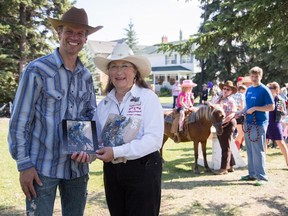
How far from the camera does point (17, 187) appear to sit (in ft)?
21.4

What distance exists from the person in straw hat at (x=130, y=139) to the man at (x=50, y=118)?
9.2 inches

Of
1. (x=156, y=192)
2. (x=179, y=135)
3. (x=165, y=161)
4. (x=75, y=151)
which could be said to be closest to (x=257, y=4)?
(x=156, y=192)

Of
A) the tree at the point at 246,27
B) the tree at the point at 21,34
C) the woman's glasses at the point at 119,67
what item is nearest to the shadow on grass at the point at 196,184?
the tree at the point at 246,27

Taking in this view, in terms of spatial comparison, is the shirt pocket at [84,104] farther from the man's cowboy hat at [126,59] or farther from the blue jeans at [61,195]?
the blue jeans at [61,195]

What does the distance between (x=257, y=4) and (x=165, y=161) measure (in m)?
6.12

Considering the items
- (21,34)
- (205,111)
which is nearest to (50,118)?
(205,111)

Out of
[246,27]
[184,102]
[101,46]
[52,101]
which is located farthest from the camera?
[101,46]

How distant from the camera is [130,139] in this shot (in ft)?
8.98

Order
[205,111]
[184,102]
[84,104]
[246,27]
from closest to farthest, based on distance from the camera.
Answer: [84,104] → [246,27] → [205,111] → [184,102]

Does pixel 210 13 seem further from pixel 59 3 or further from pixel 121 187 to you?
pixel 121 187

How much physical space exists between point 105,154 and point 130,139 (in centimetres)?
26

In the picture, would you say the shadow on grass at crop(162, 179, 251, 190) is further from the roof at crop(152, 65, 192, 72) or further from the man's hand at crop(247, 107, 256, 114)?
the roof at crop(152, 65, 192, 72)

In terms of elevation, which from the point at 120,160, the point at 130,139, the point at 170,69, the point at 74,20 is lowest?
the point at 120,160

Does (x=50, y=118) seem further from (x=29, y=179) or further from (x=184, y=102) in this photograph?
(x=184, y=102)
